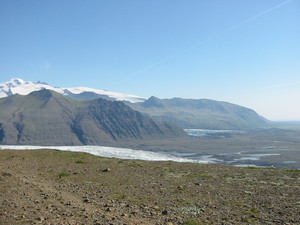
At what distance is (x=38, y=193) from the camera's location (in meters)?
20.0

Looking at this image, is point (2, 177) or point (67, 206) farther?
point (2, 177)

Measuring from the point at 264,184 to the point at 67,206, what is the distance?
1852cm

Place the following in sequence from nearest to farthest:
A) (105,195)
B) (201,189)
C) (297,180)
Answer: (105,195) → (201,189) → (297,180)

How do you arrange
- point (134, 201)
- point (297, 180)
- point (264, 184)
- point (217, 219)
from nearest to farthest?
point (217, 219) → point (134, 201) → point (264, 184) → point (297, 180)

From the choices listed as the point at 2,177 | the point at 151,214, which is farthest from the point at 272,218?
the point at 2,177

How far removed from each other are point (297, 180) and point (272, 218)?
15.5 metres

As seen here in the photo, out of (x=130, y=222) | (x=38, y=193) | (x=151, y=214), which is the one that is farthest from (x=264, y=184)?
(x=38, y=193)

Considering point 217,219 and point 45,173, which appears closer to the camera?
point 217,219

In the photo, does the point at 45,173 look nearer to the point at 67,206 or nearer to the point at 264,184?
the point at 67,206

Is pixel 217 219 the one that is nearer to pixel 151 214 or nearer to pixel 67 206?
pixel 151 214

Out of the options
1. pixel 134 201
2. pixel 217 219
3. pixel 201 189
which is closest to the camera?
pixel 217 219

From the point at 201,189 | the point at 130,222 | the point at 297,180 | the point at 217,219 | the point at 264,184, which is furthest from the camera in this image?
the point at 297,180

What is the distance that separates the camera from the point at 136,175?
30.3m

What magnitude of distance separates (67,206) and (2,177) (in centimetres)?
1076
